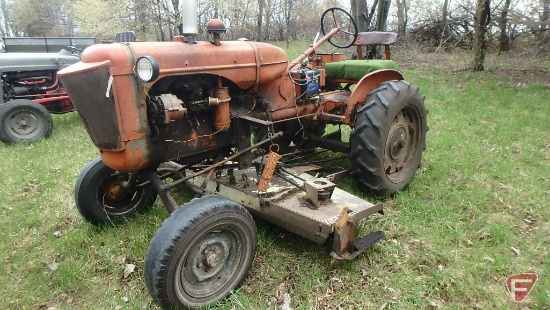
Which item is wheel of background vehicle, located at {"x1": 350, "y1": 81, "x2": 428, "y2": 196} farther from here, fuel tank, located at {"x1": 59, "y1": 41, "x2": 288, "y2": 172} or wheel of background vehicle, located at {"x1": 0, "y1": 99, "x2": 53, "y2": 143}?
wheel of background vehicle, located at {"x1": 0, "y1": 99, "x2": 53, "y2": 143}

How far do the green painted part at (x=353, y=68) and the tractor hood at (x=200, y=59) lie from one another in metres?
1.14

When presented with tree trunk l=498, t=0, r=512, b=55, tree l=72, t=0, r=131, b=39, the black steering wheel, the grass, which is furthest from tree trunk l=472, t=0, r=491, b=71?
tree l=72, t=0, r=131, b=39

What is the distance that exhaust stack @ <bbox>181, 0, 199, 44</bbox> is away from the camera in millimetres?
2500

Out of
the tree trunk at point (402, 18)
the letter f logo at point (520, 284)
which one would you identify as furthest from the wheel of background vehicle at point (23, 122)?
the tree trunk at point (402, 18)

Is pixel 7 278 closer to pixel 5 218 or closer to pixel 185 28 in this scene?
pixel 5 218

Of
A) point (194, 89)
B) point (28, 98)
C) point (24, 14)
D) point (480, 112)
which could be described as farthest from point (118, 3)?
point (24, 14)

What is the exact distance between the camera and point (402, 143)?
12.1 ft

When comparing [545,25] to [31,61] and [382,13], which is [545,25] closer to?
[382,13]

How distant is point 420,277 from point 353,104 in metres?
1.61

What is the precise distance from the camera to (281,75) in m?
3.22

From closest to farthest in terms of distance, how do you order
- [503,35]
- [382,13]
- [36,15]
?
1. [382,13]
2. [503,35]
3. [36,15]

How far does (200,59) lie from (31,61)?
5.31 m

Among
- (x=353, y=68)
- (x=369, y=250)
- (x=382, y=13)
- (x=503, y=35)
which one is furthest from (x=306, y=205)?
(x=503, y=35)

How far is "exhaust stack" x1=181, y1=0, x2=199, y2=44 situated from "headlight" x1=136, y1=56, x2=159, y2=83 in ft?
1.62
